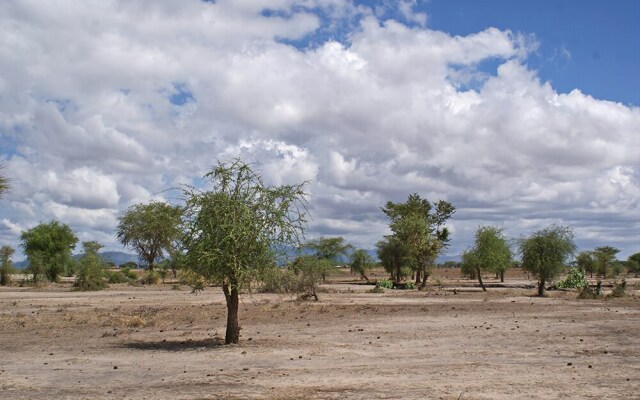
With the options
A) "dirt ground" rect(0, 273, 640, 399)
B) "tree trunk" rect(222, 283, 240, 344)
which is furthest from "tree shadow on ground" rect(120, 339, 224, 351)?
"tree trunk" rect(222, 283, 240, 344)

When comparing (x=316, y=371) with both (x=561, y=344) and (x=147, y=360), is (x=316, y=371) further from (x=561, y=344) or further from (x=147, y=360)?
(x=561, y=344)

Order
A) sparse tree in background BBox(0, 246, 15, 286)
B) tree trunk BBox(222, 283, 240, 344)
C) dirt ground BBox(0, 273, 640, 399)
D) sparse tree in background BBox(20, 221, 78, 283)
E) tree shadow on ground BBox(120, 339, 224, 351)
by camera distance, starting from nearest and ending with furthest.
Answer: dirt ground BBox(0, 273, 640, 399), tree trunk BBox(222, 283, 240, 344), tree shadow on ground BBox(120, 339, 224, 351), sparse tree in background BBox(0, 246, 15, 286), sparse tree in background BBox(20, 221, 78, 283)

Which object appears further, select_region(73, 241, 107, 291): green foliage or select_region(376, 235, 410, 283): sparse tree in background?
select_region(376, 235, 410, 283): sparse tree in background

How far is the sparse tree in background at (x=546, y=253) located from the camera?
156ft

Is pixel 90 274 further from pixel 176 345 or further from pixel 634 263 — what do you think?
pixel 634 263

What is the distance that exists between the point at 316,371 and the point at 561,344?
8532 millimetres

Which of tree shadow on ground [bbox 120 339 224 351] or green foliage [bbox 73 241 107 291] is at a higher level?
green foliage [bbox 73 241 107 291]

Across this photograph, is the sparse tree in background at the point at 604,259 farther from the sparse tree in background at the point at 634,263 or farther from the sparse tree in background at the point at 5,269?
the sparse tree in background at the point at 5,269

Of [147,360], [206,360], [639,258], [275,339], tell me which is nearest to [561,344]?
[275,339]

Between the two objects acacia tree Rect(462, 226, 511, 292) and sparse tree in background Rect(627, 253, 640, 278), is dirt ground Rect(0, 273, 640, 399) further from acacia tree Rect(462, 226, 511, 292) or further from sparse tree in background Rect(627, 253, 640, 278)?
sparse tree in background Rect(627, 253, 640, 278)

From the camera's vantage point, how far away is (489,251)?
56344mm

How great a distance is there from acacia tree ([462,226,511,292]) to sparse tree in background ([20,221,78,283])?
46.7 metres

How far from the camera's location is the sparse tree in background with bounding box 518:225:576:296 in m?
47.5

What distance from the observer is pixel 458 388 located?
484 inches
